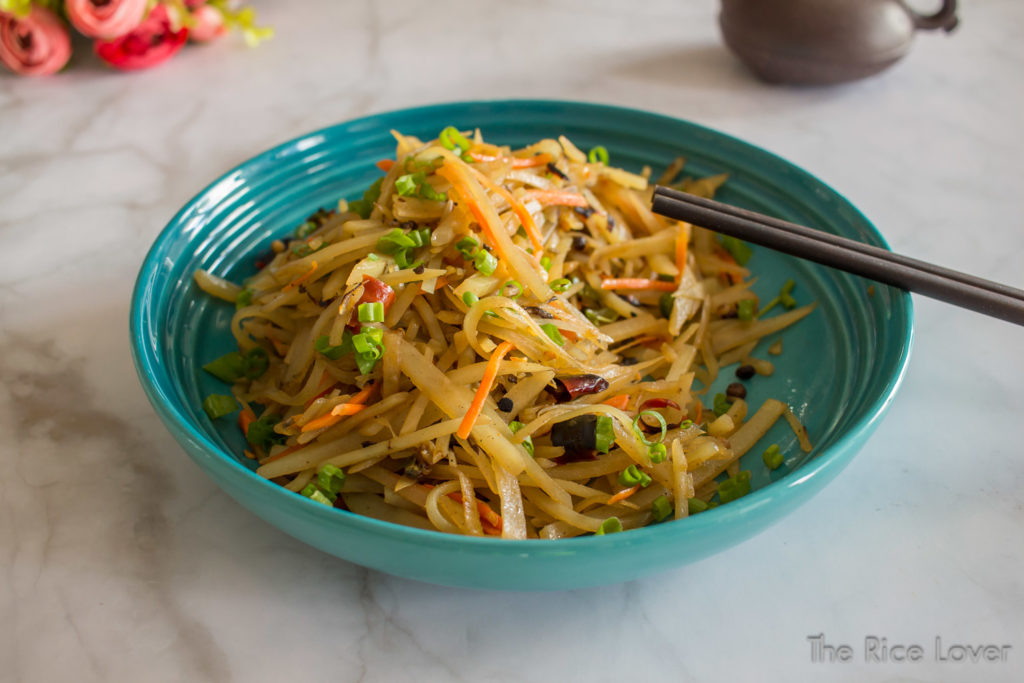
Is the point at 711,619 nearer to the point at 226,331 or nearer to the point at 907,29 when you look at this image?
the point at 226,331

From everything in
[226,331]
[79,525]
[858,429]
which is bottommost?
[79,525]

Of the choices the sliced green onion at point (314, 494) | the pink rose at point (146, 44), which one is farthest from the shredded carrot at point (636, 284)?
the pink rose at point (146, 44)

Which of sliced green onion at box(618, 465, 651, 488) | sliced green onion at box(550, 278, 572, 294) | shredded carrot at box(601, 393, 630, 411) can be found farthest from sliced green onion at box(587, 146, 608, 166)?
sliced green onion at box(618, 465, 651, 488)

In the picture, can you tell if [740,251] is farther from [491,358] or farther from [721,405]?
[491,358]

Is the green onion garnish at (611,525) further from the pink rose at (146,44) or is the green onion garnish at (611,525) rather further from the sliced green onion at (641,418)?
the pink rose at (146,44)

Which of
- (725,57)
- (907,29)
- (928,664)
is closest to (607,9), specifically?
(725,57)

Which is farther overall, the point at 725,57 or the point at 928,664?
the point at 725,57

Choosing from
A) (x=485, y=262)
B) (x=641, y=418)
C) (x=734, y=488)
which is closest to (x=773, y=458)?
(x=734, y=488)
